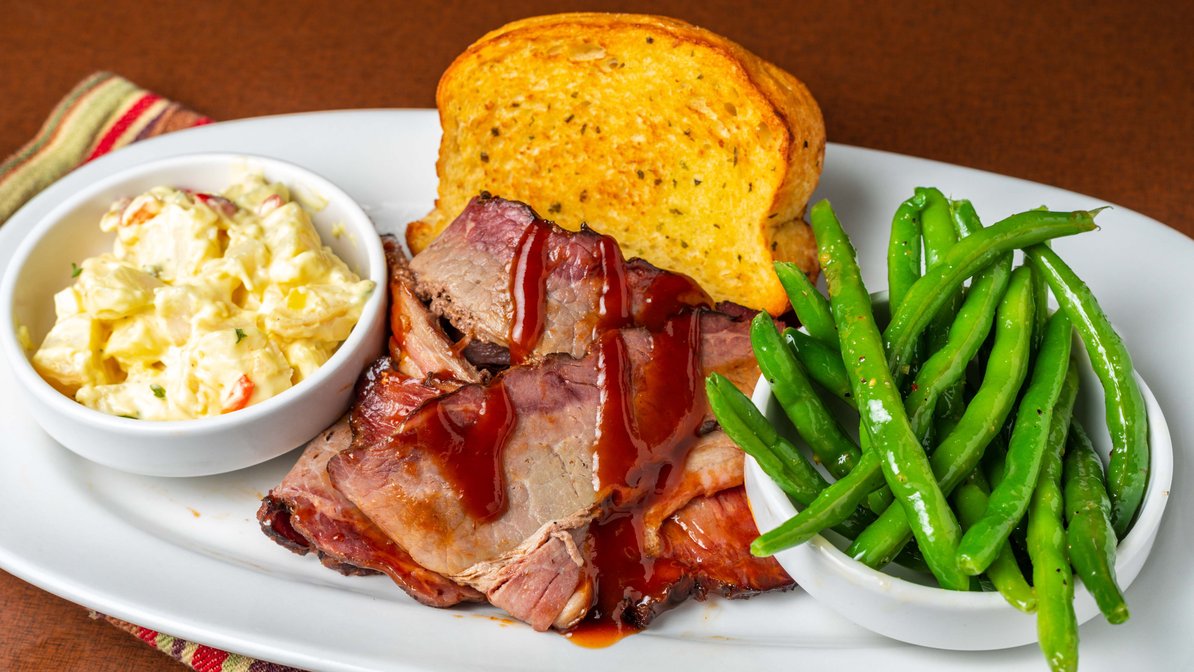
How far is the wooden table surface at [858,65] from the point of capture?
5.47 metres

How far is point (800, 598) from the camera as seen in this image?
3.23m

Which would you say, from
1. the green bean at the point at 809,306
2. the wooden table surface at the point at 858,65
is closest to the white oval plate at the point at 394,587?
the green bean at the point at 809,306

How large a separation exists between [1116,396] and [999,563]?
657mm

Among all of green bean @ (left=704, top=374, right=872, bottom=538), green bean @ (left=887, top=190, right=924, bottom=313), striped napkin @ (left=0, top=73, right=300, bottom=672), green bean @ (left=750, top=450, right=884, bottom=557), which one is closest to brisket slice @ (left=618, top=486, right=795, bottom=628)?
green bean @ (left=704, top=374, right=872, bottom=538)

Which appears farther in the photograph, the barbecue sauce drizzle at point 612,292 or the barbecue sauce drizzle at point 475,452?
the barbecue sauce drizzle at point 612,292

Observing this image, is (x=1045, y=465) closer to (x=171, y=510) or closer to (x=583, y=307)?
(x=583, y=307)

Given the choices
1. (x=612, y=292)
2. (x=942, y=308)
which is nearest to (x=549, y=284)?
(x=612, y=292)

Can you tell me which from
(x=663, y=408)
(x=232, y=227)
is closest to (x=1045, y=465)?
(x=663, y=408)

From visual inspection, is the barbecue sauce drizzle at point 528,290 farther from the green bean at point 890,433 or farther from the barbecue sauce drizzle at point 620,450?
the green bean at point 890,433

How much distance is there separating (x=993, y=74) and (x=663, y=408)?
11.7ft

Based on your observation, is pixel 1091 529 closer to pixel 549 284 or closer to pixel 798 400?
pixel 798 400

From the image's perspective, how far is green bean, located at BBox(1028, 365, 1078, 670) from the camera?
239cm

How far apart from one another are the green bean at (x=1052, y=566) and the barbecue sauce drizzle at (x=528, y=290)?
1500 mm

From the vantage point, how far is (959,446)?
2.72 metres
